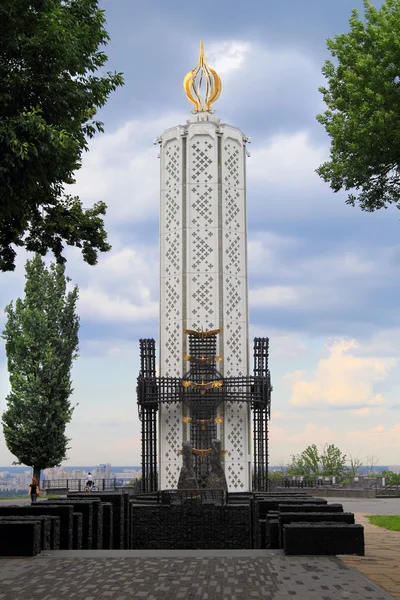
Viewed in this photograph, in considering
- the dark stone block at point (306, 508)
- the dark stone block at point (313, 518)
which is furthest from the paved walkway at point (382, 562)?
the dark stone block at point (306, 508)

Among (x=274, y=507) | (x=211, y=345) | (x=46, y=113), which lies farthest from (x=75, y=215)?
(x=211, y=345)

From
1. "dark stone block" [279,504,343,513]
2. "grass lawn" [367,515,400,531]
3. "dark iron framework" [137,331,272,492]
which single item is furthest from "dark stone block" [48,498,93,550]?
"dark iron framework" [137,331,272,492]

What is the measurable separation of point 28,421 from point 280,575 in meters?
29.3

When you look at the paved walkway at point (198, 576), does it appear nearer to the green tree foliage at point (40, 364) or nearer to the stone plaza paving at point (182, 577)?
the stone plaza paving at point (182, 577)

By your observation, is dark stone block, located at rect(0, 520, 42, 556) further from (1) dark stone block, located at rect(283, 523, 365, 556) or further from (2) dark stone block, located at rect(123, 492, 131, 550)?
(2) dark stone block, located at rect(123, 492, 131, 550)

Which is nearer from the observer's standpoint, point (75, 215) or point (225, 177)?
point (75, 215)

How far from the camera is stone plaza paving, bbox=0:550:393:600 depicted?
30.3ft

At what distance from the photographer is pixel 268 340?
112ft

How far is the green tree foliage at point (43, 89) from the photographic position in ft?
36.9

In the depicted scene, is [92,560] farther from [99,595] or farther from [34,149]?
[34,149]

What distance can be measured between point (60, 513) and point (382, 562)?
238 inches

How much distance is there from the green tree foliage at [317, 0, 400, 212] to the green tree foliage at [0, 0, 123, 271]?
387 cm

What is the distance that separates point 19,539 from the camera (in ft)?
40.4

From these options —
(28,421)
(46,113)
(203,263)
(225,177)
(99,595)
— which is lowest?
(99,595)
